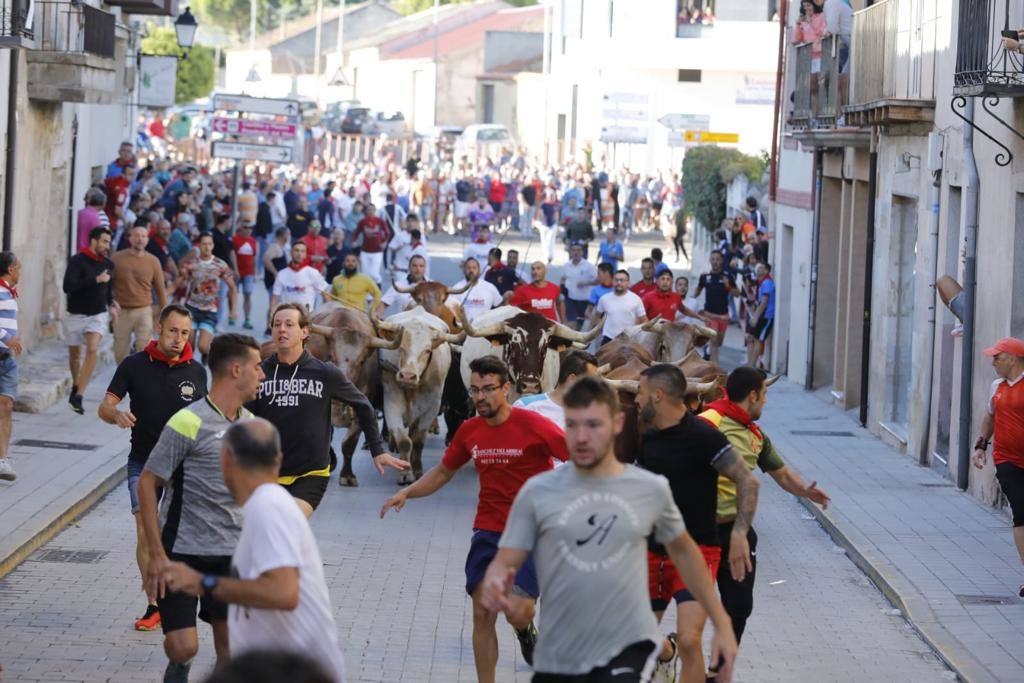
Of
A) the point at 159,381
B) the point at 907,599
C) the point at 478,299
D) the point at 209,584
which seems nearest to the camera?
the point at 209,584

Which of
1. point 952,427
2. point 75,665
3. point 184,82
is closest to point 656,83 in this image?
point 184,82

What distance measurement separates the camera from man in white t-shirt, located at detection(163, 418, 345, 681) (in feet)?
19.0

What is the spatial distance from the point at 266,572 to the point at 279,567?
0.05 m

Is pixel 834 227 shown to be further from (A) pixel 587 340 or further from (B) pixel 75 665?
(B) pixel 75 665

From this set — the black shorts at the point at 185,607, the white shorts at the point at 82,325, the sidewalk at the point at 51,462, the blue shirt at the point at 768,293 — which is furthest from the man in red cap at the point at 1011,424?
the blue shirt at the point at 768,293

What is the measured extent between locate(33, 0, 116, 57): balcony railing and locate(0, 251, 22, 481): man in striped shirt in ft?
28.7

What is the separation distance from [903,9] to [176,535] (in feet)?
50.9

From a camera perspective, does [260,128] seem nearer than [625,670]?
No

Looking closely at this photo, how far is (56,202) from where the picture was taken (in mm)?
25969

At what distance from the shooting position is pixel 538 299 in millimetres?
20250

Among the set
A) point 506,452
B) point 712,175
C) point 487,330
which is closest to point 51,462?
point 487,330

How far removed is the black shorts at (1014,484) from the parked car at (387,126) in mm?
62259

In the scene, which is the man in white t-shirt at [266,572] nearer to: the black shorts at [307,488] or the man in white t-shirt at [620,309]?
the black shorts at [307,488]

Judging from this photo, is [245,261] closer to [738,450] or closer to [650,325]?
[650,325]
